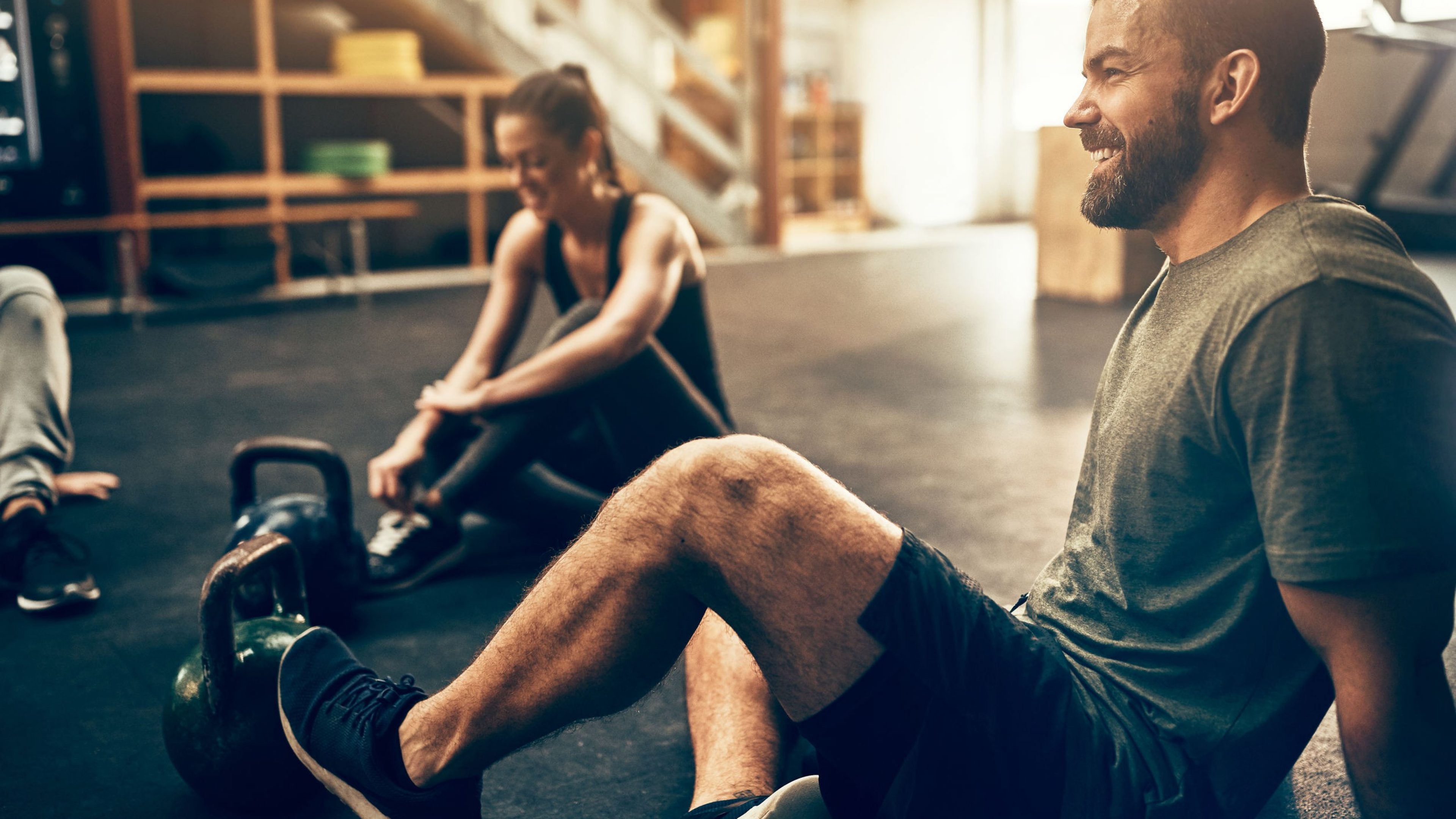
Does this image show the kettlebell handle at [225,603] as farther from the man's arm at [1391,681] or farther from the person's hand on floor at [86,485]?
the person's hand on floor at [86,485]

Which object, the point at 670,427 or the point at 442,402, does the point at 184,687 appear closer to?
the point at 442,402

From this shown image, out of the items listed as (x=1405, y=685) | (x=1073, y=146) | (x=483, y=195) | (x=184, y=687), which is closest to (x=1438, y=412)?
(x=1405, y=685)

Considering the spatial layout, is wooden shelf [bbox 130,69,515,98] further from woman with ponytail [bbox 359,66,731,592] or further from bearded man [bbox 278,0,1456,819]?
bearded man [bbox 278,0,1456,819]

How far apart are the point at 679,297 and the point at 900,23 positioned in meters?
11.3

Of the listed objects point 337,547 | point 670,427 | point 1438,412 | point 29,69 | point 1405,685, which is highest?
point 29,69

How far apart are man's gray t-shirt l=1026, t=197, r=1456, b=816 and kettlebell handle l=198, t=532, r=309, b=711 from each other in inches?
38.9

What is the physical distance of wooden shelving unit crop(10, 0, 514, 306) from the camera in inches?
262

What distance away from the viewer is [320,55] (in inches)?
324

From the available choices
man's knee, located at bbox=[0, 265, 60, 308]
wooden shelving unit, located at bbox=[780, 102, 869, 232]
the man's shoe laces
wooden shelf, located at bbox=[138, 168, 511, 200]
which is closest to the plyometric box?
wooden shelf, located at bbox=[138, 168, 511, 200]

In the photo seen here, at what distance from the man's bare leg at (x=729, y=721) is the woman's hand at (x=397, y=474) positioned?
731mm

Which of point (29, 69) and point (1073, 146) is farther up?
point (29, 69)

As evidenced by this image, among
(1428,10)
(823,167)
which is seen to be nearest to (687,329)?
(1428,10)

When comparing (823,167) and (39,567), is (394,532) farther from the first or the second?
(823,167)

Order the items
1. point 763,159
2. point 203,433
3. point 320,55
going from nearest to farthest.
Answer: point 203,433 < point 320,55 < point 763,159
